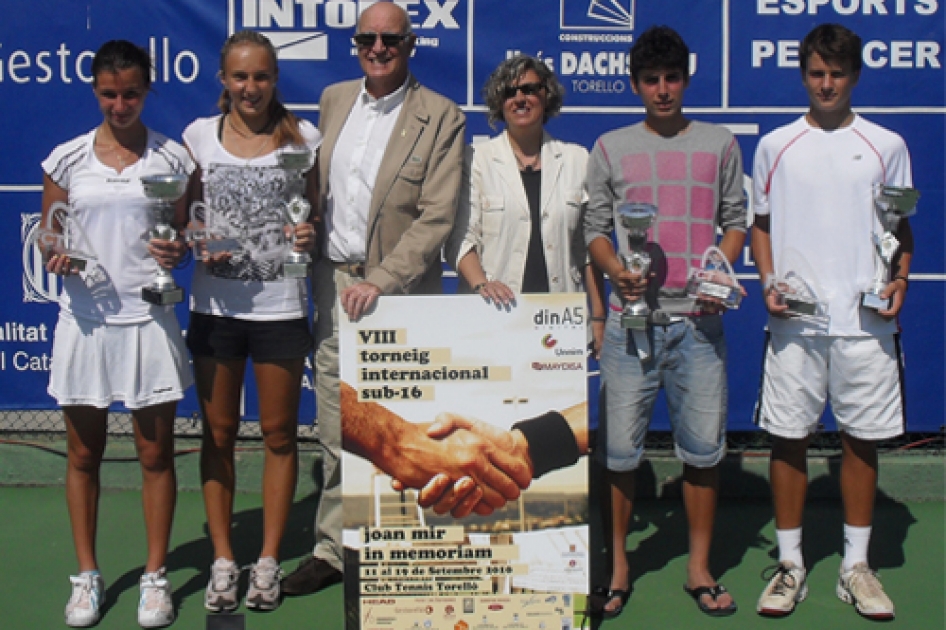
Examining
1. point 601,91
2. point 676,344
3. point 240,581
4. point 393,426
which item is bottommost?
point 240,581

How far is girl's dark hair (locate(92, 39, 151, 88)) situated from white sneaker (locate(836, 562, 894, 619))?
9.88 feet

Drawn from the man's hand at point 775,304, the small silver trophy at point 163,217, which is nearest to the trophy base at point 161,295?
the small silver trophy at point 163,217

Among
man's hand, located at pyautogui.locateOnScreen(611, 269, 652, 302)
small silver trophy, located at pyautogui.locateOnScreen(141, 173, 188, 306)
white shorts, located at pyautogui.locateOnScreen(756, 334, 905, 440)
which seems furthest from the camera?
white shorts, located at pyautogui.locateOnScreen(756, 334, 905, 440)

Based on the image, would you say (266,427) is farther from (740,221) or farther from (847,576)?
(847,576)

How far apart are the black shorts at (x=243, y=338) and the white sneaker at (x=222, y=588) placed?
0.75 meters

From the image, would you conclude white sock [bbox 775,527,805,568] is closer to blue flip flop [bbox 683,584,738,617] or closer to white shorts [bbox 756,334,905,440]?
blue flip flop [bbox 683,584,738,617]

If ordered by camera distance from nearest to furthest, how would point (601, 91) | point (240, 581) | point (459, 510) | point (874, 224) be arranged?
point (459, 510) < point (874, 224) < point (240, 581) < point (601, 91)

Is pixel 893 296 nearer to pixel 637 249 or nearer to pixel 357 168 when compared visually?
pixel 637 249

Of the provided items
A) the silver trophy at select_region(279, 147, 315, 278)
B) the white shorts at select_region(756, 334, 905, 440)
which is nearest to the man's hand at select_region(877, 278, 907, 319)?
the white shorts at select_region(756, 334, 905, 440)

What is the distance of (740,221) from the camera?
376 cm

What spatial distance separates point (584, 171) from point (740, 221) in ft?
1.85

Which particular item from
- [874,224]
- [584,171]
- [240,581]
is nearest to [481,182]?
[584,171]

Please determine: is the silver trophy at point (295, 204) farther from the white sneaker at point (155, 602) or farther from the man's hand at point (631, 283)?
the white sneaker at point (155, 602)

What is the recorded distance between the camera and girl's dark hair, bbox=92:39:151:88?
3553mm
